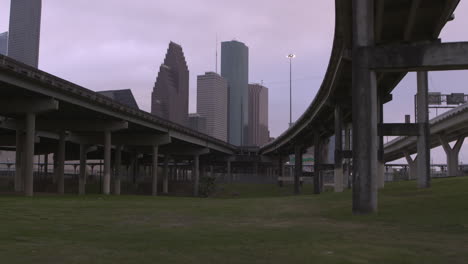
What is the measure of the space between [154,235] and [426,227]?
874cm

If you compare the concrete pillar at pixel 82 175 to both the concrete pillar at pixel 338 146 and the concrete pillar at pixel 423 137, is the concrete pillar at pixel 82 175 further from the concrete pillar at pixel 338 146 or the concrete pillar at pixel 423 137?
the concrete pillar at pixel 423 137

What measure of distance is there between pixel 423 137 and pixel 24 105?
3919 cm

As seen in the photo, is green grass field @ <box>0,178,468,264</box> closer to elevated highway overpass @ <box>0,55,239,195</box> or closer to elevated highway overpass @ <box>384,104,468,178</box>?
elevated highway overpass @ <box>0,55,239,195</box>

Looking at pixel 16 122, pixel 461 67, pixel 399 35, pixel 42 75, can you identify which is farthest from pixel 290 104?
pixel 461 67

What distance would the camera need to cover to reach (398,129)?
132 feet

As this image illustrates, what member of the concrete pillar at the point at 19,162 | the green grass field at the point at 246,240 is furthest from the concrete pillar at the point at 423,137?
the concrete pillar at the point at 19,162

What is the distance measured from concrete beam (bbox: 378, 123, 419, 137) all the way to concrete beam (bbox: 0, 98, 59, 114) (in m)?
32.1

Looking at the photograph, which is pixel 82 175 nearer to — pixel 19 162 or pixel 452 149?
pixel 19 162

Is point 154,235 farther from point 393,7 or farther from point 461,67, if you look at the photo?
point 393,7

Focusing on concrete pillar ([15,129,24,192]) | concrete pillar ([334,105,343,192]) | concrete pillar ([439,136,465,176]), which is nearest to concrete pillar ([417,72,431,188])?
concrete pillar ([334,105,343,192])

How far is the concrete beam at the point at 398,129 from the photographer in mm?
40188

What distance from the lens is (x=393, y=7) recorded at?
90.3 feet

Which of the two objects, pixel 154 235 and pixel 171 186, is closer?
pixel 154 235

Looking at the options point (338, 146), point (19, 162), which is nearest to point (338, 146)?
point (338, 146)
